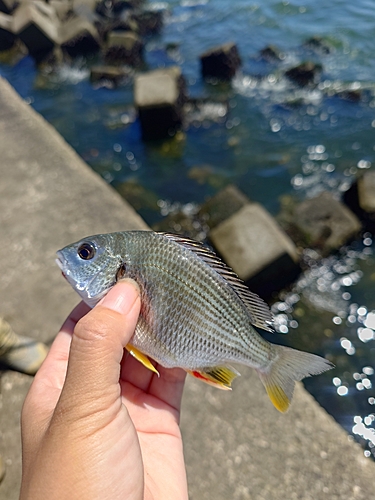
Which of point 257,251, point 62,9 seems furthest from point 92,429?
point 62,9

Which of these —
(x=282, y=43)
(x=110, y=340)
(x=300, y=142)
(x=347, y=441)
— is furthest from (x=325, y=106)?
(x=110, y=340)

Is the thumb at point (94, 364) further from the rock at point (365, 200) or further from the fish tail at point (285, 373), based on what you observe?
the rock at point (365, 200)

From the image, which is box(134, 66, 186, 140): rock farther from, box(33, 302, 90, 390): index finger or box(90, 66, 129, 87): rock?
box(33, 302, 90, 390): index finger

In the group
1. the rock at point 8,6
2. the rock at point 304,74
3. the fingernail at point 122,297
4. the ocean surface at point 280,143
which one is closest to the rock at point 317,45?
the ocean surface at point 280,143

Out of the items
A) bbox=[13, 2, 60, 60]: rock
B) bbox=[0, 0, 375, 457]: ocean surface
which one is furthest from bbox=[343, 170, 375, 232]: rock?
bbox=[13, 2, 60, 60]: rock

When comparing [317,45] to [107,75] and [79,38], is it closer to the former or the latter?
[107,75]

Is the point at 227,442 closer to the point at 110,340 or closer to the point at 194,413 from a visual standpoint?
the point at 194,413
